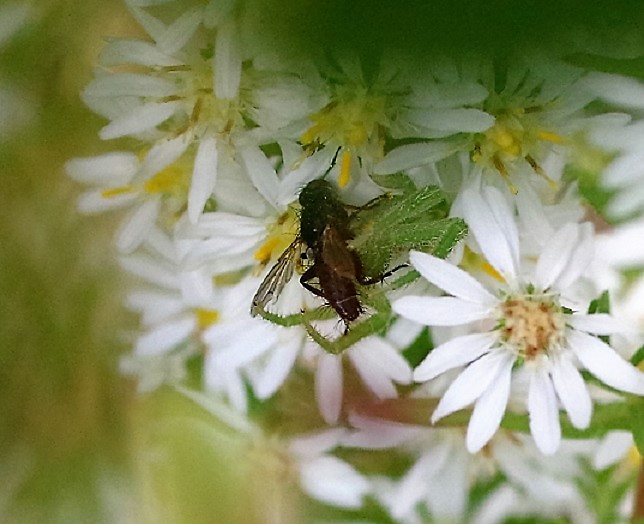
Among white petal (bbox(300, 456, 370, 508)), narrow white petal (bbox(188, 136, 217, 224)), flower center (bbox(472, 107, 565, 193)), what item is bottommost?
white petal (bbox(300, 456, 370, 508))

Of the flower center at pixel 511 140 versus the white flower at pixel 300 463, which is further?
the white flower at pixel 300 463

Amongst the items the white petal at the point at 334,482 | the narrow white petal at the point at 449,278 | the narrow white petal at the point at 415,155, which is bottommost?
the white petal at the point at 334,482

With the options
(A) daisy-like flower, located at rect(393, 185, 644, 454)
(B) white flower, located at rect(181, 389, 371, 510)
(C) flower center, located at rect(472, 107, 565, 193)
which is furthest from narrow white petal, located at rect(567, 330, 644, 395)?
(B) white flower, located at rect(181, 389, 371, 510)

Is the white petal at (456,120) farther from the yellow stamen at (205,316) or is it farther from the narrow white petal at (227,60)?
the yellow stamen at (205,316)

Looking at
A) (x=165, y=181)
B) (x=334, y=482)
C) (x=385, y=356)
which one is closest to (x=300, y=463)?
(x=334, y=482)

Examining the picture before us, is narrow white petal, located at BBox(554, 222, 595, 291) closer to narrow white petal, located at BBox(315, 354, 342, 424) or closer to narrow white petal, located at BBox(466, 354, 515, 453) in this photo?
narrow white petal, located at BBox(466, 354, 515, 453)

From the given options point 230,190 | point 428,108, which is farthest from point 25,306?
point 428,108

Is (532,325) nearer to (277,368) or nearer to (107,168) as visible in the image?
(277,368)

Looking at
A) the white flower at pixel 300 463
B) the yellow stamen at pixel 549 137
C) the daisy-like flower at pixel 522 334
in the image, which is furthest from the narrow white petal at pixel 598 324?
the white flower at pixel 300 463
